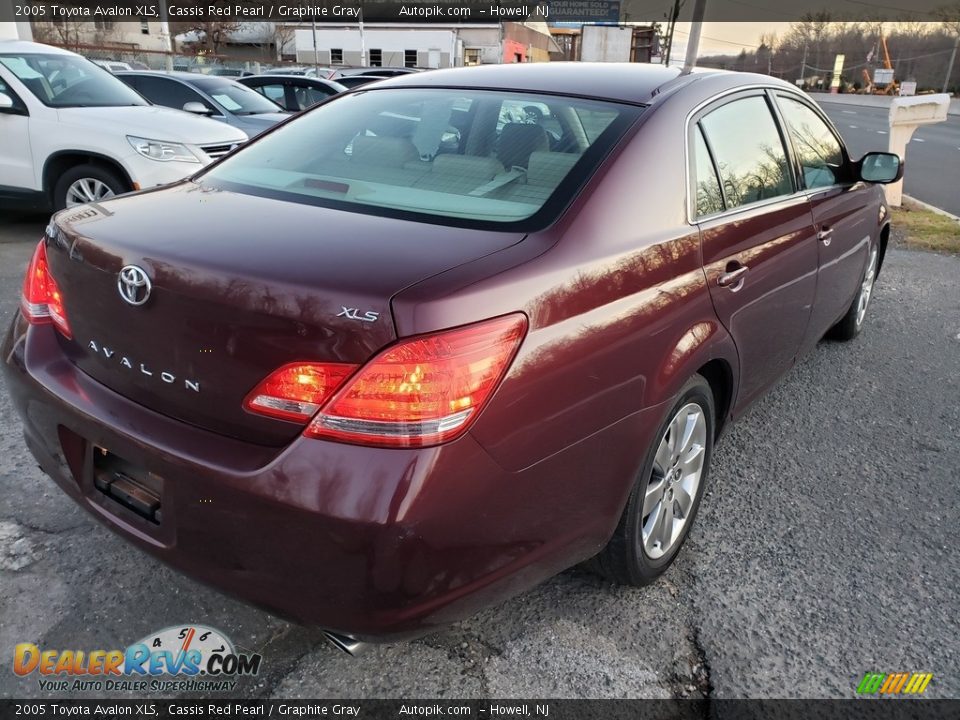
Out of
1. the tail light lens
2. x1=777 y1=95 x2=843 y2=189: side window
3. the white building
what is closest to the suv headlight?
x1=777 y1=95 x2=843 y2=189: side window

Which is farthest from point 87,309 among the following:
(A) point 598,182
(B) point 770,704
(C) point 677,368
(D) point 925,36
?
(D) point 925,36

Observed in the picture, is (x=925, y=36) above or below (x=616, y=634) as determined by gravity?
above

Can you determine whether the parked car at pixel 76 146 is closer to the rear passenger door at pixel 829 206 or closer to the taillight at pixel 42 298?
the taillight at pixel 42 298

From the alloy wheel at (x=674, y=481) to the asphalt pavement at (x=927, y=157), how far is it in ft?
32.9

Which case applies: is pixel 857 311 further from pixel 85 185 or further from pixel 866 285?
pixel 85 185

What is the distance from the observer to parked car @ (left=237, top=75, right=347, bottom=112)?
39.4ft

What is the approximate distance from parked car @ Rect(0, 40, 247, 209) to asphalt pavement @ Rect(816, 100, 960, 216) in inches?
398

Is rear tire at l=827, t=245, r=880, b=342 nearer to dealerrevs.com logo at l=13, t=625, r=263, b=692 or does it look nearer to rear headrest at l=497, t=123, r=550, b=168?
Answer: rear headrest at l=497, t=123, r=550, b=168

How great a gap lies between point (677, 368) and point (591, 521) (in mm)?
A: 531

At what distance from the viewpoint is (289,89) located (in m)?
12.4

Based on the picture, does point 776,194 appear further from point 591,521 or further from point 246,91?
point 246,91

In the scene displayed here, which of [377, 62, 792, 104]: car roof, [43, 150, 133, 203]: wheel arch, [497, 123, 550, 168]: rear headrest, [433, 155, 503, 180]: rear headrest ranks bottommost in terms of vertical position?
[43, 150, 133, 203]: wheel arch

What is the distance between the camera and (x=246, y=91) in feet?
34.0

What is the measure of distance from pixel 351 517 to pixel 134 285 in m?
0.81
